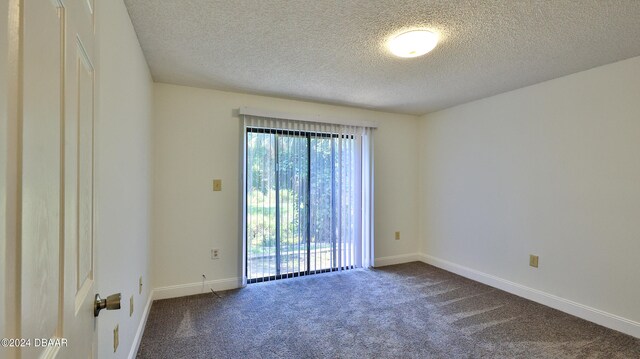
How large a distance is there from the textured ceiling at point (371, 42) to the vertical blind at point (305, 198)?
0.65 meters

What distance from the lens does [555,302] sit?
2.74 m

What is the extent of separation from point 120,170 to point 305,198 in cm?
215

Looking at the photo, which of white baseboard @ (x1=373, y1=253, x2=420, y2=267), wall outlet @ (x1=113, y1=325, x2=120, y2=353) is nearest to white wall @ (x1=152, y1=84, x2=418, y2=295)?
wall outlet @ (x1=113, y1=325, x2=120, y2=353)

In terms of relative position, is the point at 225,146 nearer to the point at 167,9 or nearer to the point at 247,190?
the point at 247,190

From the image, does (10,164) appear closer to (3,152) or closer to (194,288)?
(3,152)

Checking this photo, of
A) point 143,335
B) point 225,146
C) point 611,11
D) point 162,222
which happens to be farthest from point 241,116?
point 611,11

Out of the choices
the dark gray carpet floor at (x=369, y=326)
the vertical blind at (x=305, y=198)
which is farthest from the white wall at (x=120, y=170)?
the vertical blind at (x=305, y=198)

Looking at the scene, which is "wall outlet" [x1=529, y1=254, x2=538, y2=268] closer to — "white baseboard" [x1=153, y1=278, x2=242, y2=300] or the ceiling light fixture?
the ceiling light fixture

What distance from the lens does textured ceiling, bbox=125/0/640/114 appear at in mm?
1685

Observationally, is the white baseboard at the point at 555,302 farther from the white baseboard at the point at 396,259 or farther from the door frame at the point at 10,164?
the door frame at the point at 10,164

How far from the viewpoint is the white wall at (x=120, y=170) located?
1.28 meters

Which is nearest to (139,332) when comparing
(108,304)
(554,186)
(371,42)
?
(108,304)

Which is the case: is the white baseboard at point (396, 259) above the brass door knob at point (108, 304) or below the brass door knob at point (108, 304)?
below

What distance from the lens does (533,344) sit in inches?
84.8
